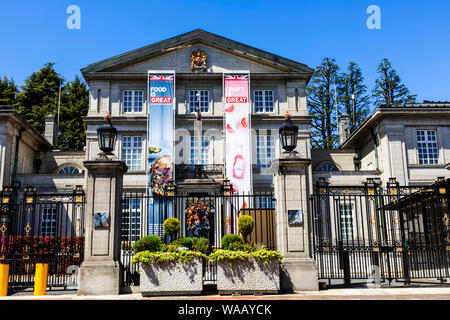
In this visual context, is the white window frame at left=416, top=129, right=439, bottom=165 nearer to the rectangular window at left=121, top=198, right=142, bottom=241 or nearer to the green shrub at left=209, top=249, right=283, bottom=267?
the rectangular window at left=121, top=198, right=142, bottom=241

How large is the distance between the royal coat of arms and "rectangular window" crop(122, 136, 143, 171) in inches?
280

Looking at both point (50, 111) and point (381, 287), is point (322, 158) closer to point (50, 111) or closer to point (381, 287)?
point (381, 287)

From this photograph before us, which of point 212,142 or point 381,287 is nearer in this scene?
point 381,287

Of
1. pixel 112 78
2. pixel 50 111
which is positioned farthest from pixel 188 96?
pixel 50 111

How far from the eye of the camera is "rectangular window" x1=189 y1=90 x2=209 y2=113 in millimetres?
34312

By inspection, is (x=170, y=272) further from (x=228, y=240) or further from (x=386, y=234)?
(x=386, y=234)

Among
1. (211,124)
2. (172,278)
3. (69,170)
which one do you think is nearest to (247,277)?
(172,278)

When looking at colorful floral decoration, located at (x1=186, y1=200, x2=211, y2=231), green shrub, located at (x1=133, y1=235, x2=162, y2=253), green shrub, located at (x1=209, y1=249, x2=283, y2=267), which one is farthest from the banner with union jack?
green shrub, located at (x1=209, y1=249, x2=283, y2=267)

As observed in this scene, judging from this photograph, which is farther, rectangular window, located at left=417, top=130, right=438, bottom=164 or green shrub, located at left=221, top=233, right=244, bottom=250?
rectangular window, located at left=417, top=130, right=438, bottom=164

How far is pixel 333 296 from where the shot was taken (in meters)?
10.8

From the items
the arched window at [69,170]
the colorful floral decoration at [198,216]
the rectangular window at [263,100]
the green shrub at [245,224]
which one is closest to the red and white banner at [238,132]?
the rectangular window at [263,100]

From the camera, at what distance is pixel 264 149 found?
33.5 meters

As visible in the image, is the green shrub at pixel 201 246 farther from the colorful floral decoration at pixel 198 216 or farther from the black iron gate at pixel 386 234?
the colorful floral decoration at pixel 198 216

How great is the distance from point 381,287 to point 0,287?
1106cm
